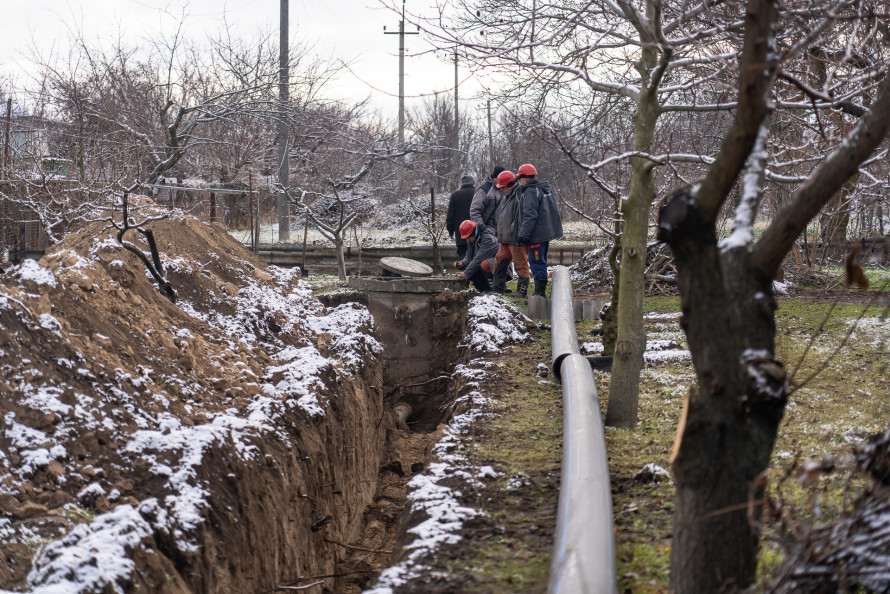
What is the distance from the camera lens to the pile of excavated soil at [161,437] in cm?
321

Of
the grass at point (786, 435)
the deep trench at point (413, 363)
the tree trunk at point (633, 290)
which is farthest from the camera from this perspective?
the deep trench at point (413, 363)

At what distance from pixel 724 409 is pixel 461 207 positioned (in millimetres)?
9767


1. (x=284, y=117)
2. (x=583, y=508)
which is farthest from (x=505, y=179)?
(x=583, y=508)

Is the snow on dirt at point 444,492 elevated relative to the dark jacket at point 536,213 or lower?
lower

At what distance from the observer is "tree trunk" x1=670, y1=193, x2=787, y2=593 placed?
2350 mm

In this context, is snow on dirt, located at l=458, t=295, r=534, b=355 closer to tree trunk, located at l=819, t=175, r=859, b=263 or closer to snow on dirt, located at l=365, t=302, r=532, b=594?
snow on dirt, located at l=365, t=302, r=532, b=594

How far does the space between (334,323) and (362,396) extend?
148 cm

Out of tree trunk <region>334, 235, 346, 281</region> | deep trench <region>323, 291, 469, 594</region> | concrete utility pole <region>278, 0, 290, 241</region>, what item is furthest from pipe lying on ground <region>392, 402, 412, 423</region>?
concrete utility pole <region>278, 0, 290, 241</region>

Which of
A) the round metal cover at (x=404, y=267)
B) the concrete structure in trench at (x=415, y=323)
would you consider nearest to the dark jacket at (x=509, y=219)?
the concrete structure in trench at (x=415, y=323)

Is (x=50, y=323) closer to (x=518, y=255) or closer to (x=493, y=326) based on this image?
(x=493, y=326)

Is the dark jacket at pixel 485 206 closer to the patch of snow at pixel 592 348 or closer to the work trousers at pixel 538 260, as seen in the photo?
the work trousers at pixel 538 260

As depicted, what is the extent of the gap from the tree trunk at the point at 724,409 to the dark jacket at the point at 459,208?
940 cm

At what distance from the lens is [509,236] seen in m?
10.0

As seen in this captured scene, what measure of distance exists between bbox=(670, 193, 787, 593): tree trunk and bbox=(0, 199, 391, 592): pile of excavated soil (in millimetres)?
2198
